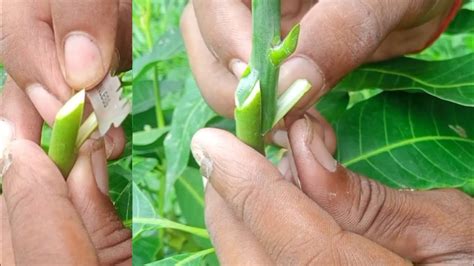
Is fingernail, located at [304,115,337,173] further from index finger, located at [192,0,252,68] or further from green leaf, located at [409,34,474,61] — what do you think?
green leaf, located at [409,34,474,61]

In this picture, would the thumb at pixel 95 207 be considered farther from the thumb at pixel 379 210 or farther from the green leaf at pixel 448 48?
the green leaf at pixel 448 48

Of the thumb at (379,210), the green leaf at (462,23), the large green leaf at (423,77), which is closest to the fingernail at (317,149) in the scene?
the thumb at (379,210)

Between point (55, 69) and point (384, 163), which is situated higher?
point (55, 69)

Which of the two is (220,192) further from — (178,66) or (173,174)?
(178,66)

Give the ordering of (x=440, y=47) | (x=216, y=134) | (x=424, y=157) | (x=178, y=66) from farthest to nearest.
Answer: (x=440, y=47), (x=178, y=66), (x=424, y=157), (x=216, y=134)

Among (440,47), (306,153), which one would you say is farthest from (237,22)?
(440,47)

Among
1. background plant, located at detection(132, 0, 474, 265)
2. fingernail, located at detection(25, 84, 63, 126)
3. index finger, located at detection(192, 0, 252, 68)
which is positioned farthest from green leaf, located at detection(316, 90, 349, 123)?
fingernail, located at detection(25, 84, 63, 126)
